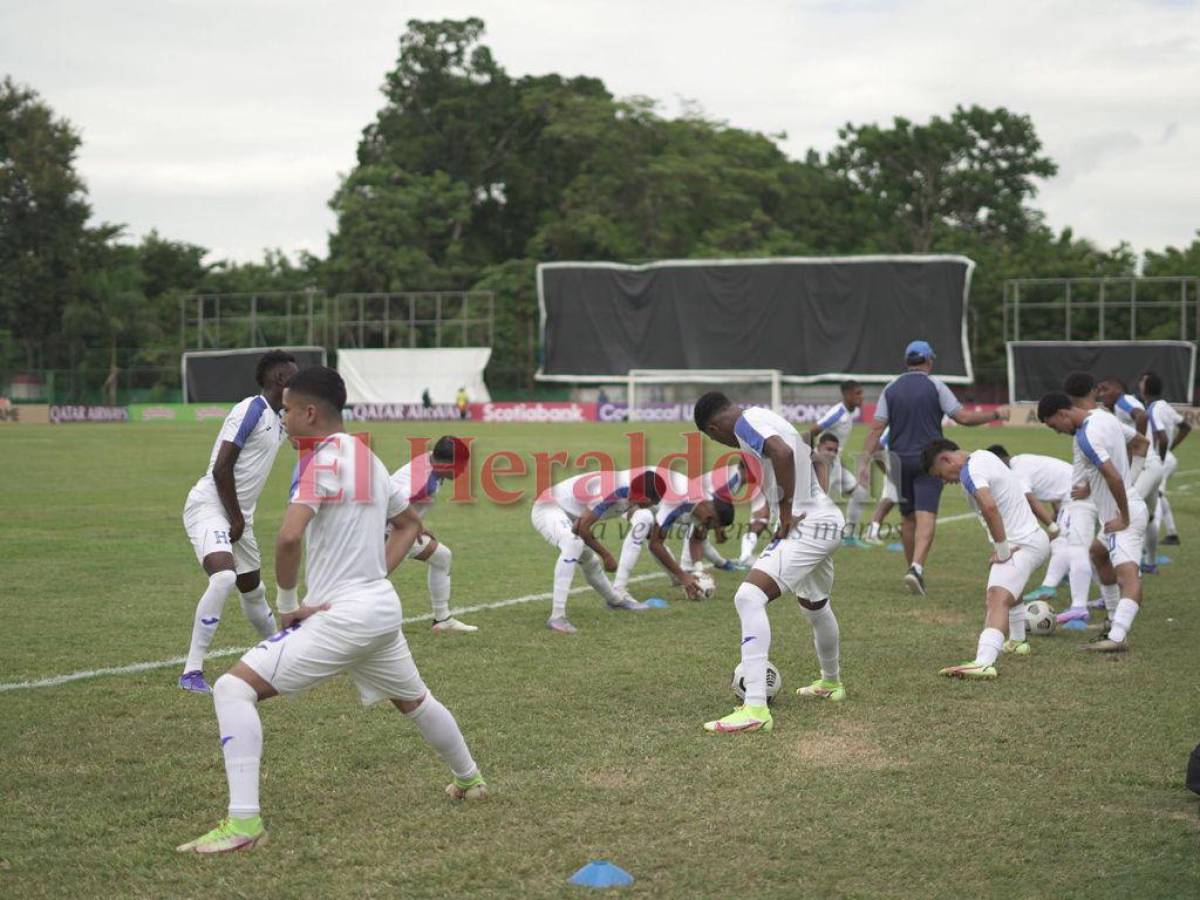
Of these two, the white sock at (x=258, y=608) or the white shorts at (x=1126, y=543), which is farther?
the white shorts at (x=1126, y=543)

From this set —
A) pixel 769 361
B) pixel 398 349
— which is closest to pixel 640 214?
pixel 398 349

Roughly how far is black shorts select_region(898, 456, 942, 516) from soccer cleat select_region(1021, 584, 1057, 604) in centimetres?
115

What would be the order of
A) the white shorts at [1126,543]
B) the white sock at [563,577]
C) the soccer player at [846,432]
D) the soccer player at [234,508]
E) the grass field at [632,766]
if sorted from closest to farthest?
the grass field at [632,766] < the soccer player at [234,508] < the white shorts at [1126,543] < the white sock at [563,577] < the soccer player at [846,432]

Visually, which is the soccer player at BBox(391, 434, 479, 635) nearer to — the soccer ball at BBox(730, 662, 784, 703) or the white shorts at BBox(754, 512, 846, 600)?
the soccer ball at BBox(730, 662, 784, 703)

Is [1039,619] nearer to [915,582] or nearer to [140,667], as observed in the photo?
[915,582]

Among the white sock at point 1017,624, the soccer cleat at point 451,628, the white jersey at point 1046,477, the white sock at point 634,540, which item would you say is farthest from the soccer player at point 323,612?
the white jersey at point 1046,477

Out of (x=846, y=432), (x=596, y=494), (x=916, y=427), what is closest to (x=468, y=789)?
(x=596, y=494)

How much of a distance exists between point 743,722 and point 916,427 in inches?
244

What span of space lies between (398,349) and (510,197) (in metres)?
21.6

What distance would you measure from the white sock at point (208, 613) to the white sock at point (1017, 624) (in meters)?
5.48

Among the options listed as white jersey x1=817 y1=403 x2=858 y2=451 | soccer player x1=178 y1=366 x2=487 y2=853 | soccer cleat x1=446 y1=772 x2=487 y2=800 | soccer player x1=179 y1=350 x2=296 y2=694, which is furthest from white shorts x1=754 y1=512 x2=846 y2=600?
white jersey x1=817 y1=403 x2=858 y2=451

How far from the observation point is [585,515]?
10.4 meters

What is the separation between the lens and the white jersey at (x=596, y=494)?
10.8 metres

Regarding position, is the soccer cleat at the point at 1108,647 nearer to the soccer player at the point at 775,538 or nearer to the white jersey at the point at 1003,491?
the white jersey at the point at 1003,491
